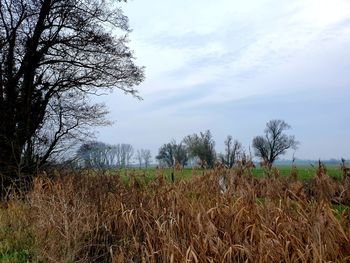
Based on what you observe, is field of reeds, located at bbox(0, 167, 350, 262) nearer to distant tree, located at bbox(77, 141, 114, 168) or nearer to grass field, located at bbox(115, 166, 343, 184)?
grass field, located at bbox(115, 166, 343, 184)

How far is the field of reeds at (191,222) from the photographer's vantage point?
16.3ft

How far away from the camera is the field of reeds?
16.3 ft

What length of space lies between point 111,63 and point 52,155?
4333 mm

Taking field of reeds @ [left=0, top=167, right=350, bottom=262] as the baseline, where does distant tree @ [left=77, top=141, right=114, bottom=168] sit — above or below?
above

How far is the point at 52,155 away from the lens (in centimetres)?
1533

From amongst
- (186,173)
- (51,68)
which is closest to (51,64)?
(51,68)

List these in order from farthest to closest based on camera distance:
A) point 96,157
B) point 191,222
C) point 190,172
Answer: point 96,157 < point 190,172 < point 191,222

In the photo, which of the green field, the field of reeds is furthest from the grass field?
the field of reeds

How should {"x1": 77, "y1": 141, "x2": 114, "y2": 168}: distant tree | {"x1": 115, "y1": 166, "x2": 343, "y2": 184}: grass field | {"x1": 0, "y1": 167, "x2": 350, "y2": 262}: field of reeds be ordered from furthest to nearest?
1. {"x1": 77, "y1": 141, "x2": 114, "y2": 168}: distant tree
2. {"x1": 115, "y1": 166, "x2": 343, "y2": 184}: grass field
3. {"x1": 0, "y1": 167, "x2": 350, "y2": 262}: field of reeds

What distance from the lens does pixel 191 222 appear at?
618 cm

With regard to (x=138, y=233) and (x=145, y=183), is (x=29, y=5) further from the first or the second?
(x=138, y=233)

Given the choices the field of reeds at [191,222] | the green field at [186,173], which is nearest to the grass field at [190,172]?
the green field at [186,173]

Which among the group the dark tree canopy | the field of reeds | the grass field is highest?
the dark tree canopy

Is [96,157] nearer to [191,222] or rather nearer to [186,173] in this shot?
[186,173]
